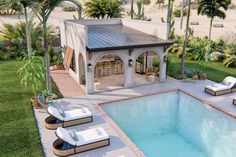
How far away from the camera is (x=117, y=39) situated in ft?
73.3

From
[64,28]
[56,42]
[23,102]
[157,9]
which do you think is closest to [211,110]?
[23,102]

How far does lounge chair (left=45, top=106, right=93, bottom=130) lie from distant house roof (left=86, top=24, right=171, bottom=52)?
5778 mm

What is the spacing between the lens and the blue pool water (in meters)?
14.2

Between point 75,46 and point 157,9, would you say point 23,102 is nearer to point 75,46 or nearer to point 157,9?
point 75,46

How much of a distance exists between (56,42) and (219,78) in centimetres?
2340

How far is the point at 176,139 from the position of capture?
607 inches

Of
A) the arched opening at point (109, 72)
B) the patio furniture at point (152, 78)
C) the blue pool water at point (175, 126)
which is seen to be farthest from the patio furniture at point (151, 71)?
the blue pool water at point (175, 126)

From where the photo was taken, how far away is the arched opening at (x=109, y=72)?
23.2m

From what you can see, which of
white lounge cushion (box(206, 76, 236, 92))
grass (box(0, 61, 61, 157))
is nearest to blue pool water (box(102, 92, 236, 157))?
white lounge cushion (box(206, 76, 236, 92))

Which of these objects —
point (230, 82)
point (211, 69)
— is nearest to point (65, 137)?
point (230, 82)

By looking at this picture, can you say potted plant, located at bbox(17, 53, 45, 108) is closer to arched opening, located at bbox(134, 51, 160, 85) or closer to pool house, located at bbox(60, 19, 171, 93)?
pool house, located at bbox(60, 19, 171, 93)

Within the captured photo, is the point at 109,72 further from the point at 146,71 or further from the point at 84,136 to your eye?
the point at 84,136

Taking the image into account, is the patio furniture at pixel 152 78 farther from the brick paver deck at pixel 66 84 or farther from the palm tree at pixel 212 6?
the palm tree at pixel 212 6

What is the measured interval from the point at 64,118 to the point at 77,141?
9.10ft
